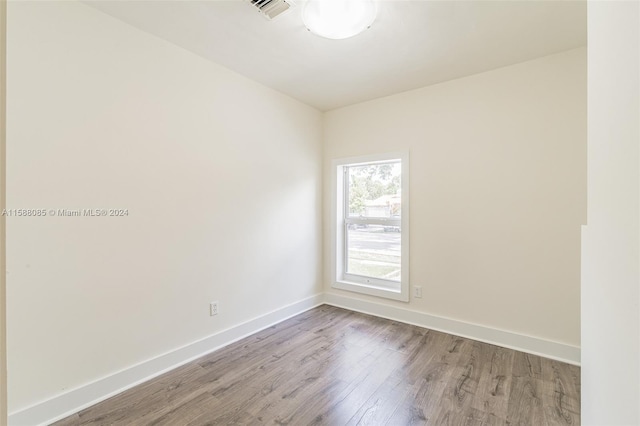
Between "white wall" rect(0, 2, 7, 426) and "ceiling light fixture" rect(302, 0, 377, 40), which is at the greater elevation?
"ceiling light fixture" rect(302, 0, 377, 40)

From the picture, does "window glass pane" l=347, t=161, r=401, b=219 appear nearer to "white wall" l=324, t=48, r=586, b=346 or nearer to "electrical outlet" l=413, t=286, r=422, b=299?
"white wall" l=324, t=48, r=586, b=346

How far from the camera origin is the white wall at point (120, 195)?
5.00ft

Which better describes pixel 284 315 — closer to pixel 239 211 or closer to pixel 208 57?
pixel 239 211

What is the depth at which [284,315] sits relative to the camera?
3027 mm

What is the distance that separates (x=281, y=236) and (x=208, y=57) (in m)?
1.77

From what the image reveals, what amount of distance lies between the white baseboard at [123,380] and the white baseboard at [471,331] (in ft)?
3.61

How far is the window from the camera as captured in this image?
9.83 ft

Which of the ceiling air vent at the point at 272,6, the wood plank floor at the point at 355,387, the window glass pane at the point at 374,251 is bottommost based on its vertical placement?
the wood plank floor at the point at 355,387

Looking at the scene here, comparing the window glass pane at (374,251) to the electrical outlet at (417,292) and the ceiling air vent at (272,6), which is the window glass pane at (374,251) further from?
the ceiling air vent at (272,6)

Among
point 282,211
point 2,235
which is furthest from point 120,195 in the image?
point 2,235

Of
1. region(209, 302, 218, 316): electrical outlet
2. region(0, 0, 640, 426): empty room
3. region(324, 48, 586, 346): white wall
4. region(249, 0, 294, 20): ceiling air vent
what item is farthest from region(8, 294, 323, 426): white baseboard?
region(249, 0, 294, 20): ceiling air vent

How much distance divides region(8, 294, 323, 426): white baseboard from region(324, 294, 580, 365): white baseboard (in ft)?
3.61

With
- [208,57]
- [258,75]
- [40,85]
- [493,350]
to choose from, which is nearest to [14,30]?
[40,85]

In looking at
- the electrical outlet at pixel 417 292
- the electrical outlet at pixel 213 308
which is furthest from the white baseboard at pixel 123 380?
the electrical outlet at pixel 417 292
